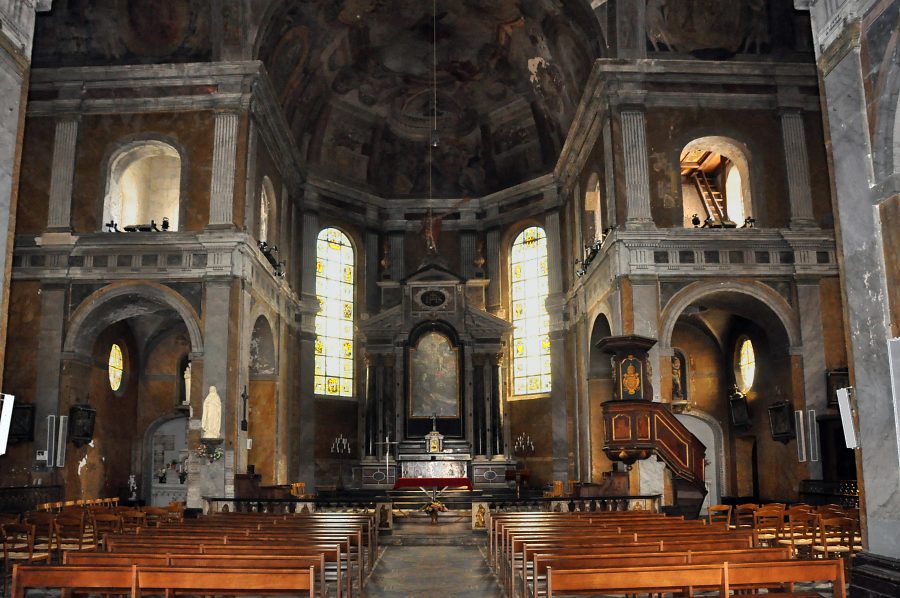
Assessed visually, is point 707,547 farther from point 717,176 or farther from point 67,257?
point 717,176

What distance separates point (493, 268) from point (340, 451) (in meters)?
8.91

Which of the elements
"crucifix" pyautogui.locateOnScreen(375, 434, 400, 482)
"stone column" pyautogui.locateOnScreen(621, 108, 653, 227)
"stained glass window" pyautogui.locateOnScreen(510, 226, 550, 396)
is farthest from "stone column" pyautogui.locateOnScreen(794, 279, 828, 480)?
"crucifix" pyautogui.locateOnScreen(375, 434, 400, 482)

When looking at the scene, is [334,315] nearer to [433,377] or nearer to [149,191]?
[433,377]

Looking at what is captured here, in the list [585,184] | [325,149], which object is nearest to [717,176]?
[585,184]

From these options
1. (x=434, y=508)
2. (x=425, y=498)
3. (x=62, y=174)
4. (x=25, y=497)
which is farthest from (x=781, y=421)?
(x=62, y=174)

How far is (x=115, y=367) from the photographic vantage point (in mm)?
25297

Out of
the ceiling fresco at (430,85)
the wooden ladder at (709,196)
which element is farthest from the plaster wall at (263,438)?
the wooden ladder at (709,196)

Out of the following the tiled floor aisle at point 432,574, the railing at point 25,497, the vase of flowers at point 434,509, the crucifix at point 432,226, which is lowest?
the tiled floor aisle at point 432,574

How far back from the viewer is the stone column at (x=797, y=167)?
21.9 m

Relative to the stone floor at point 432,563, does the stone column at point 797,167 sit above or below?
above

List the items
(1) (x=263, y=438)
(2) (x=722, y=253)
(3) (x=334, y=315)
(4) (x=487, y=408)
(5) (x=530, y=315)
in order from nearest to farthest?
(2) (x=722, y=253), (1) (x=263, y=438), (4) (x=487, y=408), (3) (x=334, y=315), (5) (x=530, y=315)

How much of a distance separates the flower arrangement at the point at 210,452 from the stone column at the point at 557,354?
1258cm

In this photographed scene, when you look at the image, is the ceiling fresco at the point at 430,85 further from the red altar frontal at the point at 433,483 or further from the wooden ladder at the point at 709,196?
the red altar frontal at the point at 433,483

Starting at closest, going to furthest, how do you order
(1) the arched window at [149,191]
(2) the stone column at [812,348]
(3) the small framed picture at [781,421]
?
(2) the stone column at [812,348] < (3) the small framed picture at [781,421] < (1) the arched window at [149,191]
